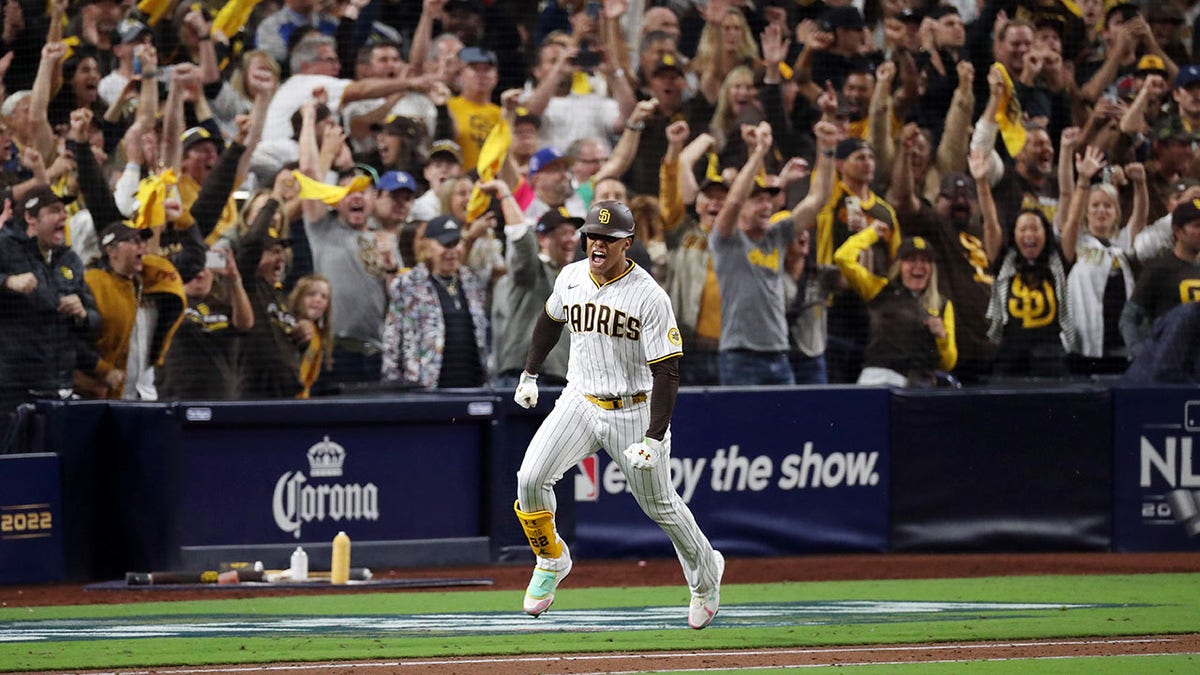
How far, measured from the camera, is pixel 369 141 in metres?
14.5

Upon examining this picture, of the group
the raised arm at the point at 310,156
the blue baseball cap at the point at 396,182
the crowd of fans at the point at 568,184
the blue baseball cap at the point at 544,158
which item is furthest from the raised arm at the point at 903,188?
the raised arm at the point at 310,156

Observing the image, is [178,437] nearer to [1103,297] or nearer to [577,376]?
[577,376]

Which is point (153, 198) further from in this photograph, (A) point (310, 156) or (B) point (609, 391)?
(B) point (609, 391)

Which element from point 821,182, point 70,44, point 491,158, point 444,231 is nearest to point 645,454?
point 444,231

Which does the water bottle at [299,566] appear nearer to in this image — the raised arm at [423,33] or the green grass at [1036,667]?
the green grass at [1036,667]

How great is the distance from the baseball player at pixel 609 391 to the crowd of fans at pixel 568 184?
395 centimetres

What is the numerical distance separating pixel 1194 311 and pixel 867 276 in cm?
264

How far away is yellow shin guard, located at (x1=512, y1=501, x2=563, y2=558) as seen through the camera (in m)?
8.12

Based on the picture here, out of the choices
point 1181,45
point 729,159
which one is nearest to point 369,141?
point 729,159

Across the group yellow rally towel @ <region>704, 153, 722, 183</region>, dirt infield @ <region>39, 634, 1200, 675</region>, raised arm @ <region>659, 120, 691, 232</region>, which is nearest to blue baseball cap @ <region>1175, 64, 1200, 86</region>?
yellow rally towel @ <region>704, 153, 722, 183</region>

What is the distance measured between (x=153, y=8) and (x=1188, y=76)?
959 cm

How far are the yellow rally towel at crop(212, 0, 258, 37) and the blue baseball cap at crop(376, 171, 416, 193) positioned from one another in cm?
253

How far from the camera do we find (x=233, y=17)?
14797 mm

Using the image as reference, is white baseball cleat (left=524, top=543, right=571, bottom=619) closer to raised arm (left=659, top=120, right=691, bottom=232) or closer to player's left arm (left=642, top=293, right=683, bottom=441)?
player's left arm (left=642, top=293, right=683, bottom=441)
